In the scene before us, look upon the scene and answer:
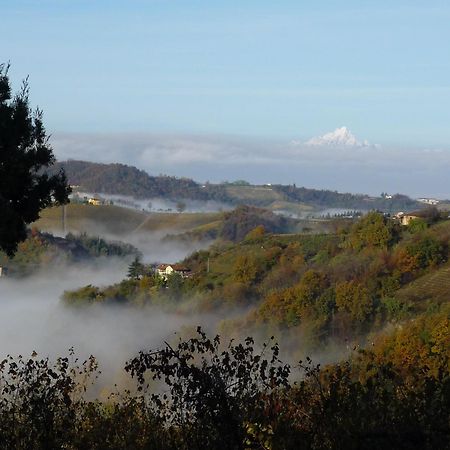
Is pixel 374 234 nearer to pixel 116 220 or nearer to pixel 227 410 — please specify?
pixel 227 410

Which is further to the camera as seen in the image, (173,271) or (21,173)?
(173,271)

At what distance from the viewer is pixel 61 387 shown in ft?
18.3

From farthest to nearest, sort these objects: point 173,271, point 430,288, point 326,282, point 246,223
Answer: point 246,223 → point 173,271 → point 326,282 → point 430,288

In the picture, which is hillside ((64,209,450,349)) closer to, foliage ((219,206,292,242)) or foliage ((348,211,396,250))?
foliage ((348,211,396,250))

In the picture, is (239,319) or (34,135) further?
(239,319)

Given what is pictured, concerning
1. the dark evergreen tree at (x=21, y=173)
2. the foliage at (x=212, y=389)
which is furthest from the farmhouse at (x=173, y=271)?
the foliage at (x=212, y=389)

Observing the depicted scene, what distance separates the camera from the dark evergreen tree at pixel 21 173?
31.3 feet

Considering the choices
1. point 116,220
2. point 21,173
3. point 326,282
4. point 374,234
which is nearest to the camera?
point 21,173

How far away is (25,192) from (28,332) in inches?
2270

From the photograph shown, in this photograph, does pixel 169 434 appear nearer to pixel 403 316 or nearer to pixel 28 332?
pixel 403 316

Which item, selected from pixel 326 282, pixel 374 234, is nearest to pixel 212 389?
pixel 326 282

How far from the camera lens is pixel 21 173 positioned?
379 inches

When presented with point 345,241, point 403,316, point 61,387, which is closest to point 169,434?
point 61,387

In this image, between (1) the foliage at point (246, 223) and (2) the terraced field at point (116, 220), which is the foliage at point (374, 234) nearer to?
(1) the foliage at point (246, 223)
